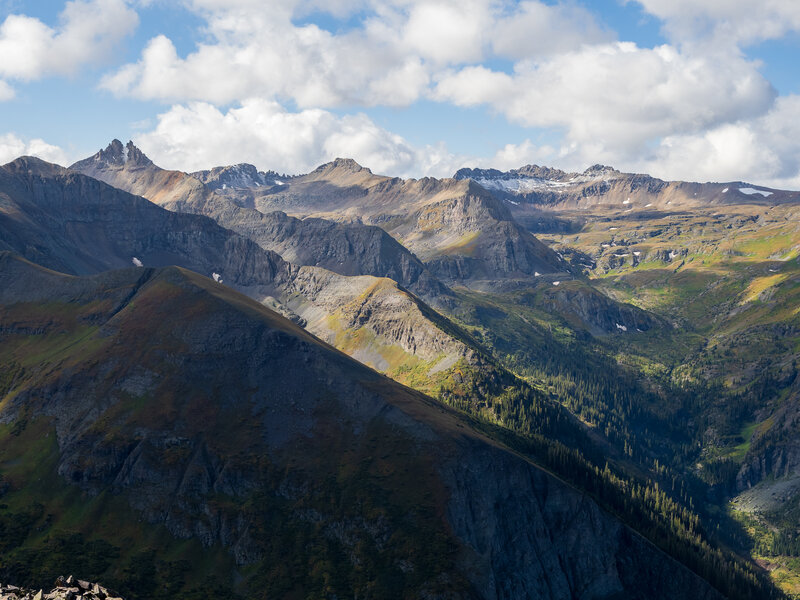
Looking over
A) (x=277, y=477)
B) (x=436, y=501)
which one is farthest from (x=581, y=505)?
(x=277, y=477)

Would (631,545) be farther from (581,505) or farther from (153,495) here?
(153,495)

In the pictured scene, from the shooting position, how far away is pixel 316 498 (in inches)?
6732

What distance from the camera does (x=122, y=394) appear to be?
196m

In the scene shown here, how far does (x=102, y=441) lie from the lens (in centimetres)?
18250

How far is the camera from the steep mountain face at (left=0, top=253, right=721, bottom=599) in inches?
6161

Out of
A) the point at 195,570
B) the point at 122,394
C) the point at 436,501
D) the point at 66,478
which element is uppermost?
the point at 122,394

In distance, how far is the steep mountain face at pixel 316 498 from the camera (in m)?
156

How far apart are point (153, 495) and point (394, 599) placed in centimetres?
7059

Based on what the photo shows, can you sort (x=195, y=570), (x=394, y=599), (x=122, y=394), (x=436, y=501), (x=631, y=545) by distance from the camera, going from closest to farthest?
1. (x=394, y=599)
2. (x=195, y=570)
3. (x=436, y=501)
4. (x=631, y=545)
5. (x=122, y=394)

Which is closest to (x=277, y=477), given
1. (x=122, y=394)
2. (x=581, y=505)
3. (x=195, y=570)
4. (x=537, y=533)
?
(x=195, y=570)

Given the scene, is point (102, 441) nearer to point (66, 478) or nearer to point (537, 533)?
point (66, 478)

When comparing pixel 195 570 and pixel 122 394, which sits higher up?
pixel 122 394

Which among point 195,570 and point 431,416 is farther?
point 431,416

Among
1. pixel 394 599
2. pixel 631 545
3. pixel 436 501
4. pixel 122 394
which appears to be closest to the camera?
pixel 394 599
